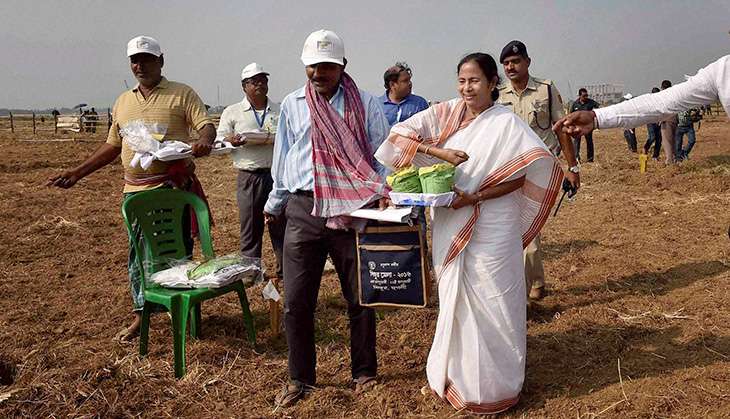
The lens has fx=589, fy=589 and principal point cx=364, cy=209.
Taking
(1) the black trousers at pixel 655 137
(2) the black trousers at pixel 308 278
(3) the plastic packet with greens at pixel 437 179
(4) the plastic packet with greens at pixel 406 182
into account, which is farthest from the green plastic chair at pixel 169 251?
(1) the black trousers at pixel 655 137

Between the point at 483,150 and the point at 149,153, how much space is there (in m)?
2.14

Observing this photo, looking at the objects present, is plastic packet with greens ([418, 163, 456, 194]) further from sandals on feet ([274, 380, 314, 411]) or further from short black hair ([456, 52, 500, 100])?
sandals on feet ([274, 380, 314, 411])

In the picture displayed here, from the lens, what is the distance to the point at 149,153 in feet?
12.3

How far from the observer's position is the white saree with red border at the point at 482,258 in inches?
114

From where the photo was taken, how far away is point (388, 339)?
Result: 412 cm

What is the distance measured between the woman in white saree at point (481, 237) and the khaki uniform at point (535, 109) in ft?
5.11

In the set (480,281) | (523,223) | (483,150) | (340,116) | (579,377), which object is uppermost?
(340,116)

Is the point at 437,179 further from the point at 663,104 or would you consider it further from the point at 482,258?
the point at 663,104

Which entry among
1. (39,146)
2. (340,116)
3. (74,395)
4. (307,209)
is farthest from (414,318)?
(39,146)

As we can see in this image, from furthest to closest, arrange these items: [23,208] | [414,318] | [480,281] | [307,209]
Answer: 1. [23,208]
2. [414,318]
3. [307,209]
4. [480,281]

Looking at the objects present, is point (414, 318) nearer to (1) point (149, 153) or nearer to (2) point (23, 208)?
(1) point (149, 153)

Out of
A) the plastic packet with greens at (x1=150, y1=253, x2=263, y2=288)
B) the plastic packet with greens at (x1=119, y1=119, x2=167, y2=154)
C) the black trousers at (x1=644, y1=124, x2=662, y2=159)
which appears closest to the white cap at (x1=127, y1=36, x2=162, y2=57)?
the plastic packet with greens at (x1=119, y1=119, x2=167, y2=154)

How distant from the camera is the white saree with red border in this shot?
9.53 feet

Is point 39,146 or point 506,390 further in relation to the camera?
point 39,146
